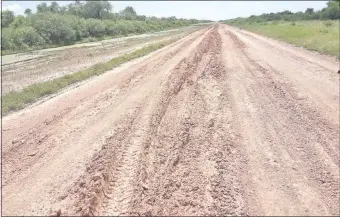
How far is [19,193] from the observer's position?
5.34 meters

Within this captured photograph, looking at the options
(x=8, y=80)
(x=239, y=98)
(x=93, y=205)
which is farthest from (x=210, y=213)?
(x=8, y=80)

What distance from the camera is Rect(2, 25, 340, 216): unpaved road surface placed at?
4.93m

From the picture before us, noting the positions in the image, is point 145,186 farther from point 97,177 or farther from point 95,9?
point 95,9

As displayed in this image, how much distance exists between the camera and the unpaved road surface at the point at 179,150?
4.93 meters

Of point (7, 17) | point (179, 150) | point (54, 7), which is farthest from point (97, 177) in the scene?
point (54, 7)

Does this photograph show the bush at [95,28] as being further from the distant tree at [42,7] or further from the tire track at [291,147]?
the tire track at [291,147]

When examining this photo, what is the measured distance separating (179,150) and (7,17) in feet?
156

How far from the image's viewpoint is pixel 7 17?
159 feet

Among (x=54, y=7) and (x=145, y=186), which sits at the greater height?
(x=145, y=186)

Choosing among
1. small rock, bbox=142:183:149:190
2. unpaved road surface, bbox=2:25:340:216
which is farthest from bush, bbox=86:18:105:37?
small rock, bbox=142:183:149:190

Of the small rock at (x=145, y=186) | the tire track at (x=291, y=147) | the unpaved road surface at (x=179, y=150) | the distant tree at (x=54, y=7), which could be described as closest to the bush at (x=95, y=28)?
the distant tree at (x=54, y=7)

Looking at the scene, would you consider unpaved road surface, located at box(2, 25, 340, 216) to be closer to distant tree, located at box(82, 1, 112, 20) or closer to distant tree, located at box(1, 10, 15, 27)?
distant tree, located at box(1, 10, 15, 27)

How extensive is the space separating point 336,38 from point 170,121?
18265 mm

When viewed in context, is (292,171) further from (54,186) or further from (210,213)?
(54,186)
